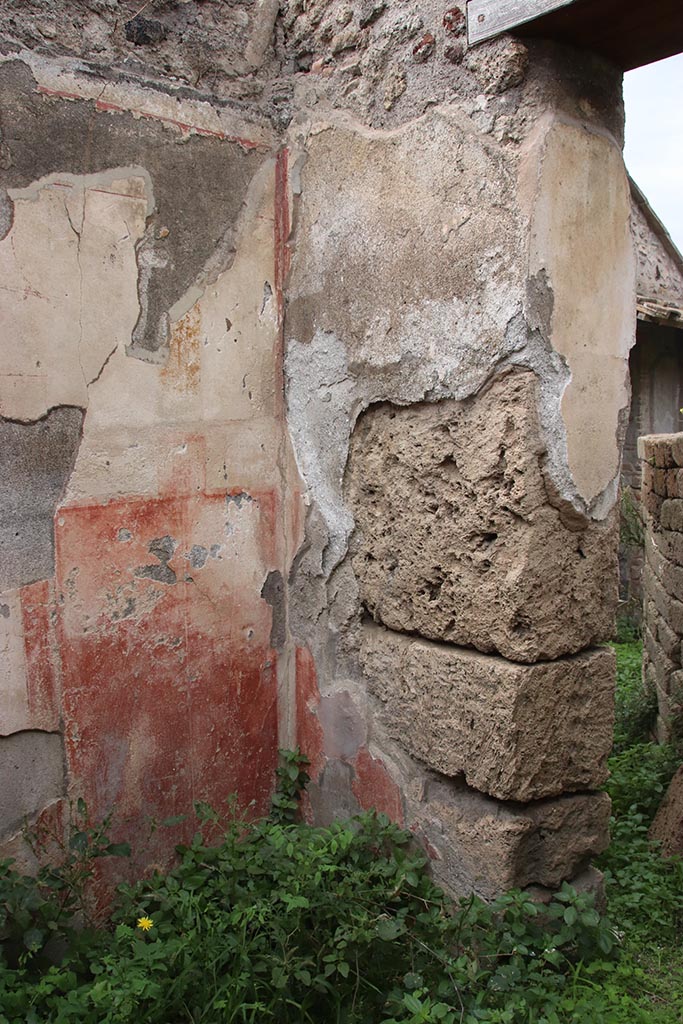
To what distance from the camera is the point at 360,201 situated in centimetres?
229

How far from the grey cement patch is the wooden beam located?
1.29 m

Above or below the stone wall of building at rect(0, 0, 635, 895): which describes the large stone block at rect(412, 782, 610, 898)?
below

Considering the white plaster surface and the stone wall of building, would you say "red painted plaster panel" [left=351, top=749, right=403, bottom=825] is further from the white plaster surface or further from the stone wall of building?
the white plaster surface

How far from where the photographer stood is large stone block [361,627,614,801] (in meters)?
1.99

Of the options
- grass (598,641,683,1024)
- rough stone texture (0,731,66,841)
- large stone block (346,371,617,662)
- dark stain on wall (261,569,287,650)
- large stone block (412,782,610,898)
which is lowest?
grass (598,641,683,1024)

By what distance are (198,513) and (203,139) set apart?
3.33ft

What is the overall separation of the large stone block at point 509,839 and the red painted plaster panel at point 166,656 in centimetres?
65

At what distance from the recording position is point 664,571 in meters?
4.18

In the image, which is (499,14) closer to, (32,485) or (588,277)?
(588,277)

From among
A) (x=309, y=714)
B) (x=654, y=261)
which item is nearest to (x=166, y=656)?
(x=309, y=714)

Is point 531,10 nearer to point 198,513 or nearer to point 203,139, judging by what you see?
point 203,139

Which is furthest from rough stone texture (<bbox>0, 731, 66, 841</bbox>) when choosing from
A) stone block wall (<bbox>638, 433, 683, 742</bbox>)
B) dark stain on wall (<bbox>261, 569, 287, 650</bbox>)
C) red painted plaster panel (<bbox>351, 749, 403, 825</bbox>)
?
stone block wall (<bbox>638, 433, 683, 742</bbox>)

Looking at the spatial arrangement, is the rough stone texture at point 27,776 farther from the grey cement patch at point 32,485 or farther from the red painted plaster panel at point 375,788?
the red painted plaster panel at point 375,788

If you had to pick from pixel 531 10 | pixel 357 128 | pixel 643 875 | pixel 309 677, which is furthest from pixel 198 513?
pixel 643 875
